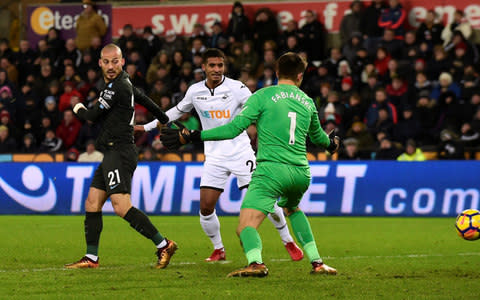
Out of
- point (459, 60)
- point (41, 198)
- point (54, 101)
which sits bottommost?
point (41, 198)

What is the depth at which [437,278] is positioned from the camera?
849 cm

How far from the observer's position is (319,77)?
21109 millimetres

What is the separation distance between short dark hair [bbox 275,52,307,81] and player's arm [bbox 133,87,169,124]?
1.81m

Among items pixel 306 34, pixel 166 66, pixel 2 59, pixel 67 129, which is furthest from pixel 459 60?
pixel 2 59

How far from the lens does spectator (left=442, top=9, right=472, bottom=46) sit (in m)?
20.9

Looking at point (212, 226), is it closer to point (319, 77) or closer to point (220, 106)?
point (220, 106)

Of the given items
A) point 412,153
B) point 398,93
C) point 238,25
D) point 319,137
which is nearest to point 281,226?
point 319,137

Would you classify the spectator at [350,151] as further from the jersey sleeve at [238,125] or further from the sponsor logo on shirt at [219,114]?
the jersey sleeve at [238,125]

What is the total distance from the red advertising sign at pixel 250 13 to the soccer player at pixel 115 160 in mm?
14416

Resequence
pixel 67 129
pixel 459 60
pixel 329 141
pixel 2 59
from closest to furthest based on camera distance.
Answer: pixel 329 141, pixel 459 60, pixel 67 129, pixel 2 59

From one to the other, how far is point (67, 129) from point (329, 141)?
14.3m

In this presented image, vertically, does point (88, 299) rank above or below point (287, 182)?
below

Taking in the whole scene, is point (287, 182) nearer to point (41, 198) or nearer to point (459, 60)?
point (41, 198)

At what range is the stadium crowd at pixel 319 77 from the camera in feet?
63.6
